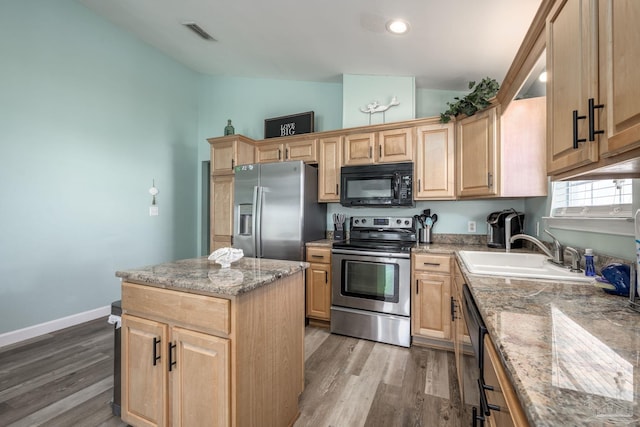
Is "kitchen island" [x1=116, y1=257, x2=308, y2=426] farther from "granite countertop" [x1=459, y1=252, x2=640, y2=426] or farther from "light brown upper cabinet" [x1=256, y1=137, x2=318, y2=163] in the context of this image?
"light brown upper cabinet" [x1=256, y1=137, x2=318, y2=163]

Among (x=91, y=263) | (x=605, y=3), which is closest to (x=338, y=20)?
(x=605, y=3)

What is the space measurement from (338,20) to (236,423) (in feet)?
9.12

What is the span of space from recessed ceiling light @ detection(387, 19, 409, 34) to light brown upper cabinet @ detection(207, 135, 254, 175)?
2.12 m

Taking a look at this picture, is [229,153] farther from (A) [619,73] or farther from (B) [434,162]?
(A) [619,73]

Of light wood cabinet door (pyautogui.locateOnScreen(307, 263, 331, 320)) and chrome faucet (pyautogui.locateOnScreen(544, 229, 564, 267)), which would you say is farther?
light wood cabinet door (pyautogui.locateOnScreen(307, 263, 331, 320))

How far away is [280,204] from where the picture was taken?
3.05 meters

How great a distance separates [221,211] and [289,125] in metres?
1.45

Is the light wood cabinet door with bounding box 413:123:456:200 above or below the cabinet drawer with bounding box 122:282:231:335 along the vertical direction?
above

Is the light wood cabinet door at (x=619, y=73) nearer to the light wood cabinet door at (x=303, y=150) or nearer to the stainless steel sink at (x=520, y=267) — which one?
the stainless steel sink at (x=520, y=267)

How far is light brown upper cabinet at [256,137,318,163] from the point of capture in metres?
3.35

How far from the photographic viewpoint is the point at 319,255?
9.65 ft

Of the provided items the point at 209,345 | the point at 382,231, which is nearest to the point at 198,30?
the point at 382,231

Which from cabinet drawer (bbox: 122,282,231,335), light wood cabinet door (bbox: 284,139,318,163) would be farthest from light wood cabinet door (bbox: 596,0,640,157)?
light wood cabinet door (bbox: 284,139,318,163)

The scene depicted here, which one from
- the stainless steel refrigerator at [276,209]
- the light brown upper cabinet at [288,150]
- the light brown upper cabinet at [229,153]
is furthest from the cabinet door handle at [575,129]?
the light brown upper cabinet at [229,153]
